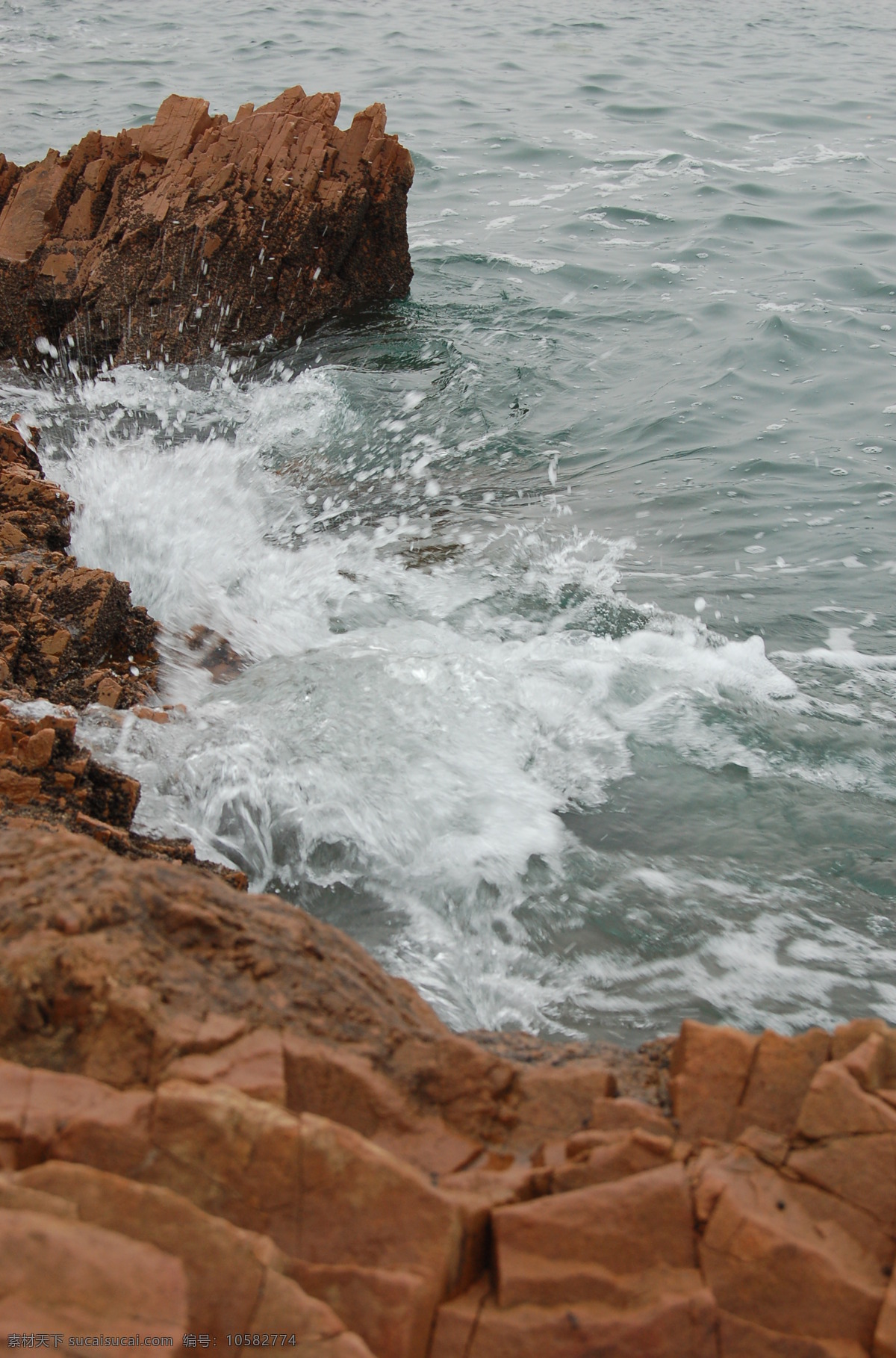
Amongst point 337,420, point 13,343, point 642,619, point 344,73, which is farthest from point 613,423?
point 344,73

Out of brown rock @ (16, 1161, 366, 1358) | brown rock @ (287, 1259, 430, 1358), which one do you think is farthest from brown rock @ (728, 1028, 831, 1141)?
brown rock @ (16, 1161, 366, 1358)

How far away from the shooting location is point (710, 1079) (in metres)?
2.05

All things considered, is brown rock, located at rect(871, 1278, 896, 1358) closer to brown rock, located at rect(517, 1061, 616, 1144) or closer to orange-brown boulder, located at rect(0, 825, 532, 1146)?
brown rock, located at rect(517, 1061, 616, 1144)

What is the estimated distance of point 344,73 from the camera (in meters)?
16.0

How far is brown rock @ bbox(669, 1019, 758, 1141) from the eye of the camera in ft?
6.59

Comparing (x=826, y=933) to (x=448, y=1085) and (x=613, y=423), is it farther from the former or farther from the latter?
(x=613, y=423)

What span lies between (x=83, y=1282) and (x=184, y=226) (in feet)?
25.9

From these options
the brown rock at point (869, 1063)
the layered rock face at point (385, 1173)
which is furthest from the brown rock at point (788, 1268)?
the brown rock at point (869, 1063)

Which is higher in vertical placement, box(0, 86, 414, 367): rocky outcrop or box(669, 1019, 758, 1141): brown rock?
box(0, 86, 414, 367): rocky outcrop

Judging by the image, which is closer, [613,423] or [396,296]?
[613,423]

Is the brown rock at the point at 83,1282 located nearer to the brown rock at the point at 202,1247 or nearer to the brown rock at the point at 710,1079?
the brown rock at the point at 202,1247

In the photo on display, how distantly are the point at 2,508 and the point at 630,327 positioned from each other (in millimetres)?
6610

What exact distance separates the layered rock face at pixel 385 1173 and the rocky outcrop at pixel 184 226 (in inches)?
268

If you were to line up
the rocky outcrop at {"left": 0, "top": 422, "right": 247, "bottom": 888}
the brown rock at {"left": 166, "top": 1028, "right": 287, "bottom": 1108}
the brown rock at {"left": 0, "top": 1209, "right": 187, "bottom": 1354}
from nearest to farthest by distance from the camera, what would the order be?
1. the brown rock at {"left": 0, "top": 1209, "right": 187, "bottom": 1354}
2. the brown rock at {"left": 166, "top": 1028, "right": 287, "bottom": 1108}
3. the rocky outcrop at {"left": 0, "top": 422, "right": 247, "bottom": 888}
